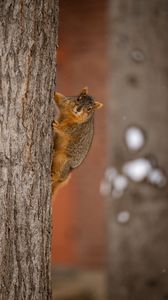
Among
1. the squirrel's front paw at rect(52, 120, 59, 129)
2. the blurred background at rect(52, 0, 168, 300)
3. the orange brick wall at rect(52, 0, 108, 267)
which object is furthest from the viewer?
the orange brick wall at rect(52, 0, 108, 267)

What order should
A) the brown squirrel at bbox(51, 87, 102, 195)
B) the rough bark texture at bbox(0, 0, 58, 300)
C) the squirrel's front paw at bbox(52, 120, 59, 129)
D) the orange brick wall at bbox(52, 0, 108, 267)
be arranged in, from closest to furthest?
the rough bark texture at bbox(0, 0, 58, 300)
the squirrel's front paw at bbox(52, 120, 59, 129)
the brown squirrel at bbox(51, 87, 102, 195)
the orange brick wall at bbox(52, 0, 108, 267)

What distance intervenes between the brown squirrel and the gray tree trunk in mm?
1709

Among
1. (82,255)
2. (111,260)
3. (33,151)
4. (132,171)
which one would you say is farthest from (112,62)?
(33,151)

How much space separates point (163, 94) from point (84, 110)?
187cm

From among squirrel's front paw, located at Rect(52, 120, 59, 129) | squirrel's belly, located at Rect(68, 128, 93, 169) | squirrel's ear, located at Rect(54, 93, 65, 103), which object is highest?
squirrel's ear, located at Rect(54, 93, 65, 103)

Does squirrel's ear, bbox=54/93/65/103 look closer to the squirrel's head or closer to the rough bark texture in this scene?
the squirrel's head

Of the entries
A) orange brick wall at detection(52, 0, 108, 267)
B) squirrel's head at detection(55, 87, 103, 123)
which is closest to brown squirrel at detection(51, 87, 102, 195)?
squirrel's head at detection(55, 87, 103, 123)

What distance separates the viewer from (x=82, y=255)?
5.54m

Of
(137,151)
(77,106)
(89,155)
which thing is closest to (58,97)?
(77,106)

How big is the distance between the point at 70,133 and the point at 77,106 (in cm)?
12

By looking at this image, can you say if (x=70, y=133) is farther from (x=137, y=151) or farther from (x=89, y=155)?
(x=89, y=155)

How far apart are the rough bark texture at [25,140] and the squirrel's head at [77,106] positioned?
0.28 metres

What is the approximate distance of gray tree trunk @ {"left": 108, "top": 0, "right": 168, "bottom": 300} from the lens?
4.53 metres

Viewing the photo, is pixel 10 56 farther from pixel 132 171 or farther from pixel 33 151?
pixel 132 171
